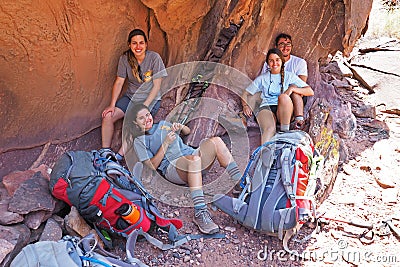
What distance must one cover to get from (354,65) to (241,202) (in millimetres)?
5522

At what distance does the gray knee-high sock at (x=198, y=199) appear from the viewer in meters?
3.13

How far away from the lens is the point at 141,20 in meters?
3.97

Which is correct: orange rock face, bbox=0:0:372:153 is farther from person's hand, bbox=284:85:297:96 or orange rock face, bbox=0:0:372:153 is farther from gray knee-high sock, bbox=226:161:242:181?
gray knee-high sock, bbox=226:161:242:181

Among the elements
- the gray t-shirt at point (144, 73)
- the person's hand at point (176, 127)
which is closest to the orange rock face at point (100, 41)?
the gray t-shirt at point (144, 73)

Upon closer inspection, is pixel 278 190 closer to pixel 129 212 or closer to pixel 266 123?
pixel 266 123

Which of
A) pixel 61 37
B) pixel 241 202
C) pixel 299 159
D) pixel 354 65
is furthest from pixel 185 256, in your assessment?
pixel 354 65

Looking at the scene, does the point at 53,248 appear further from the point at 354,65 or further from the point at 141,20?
the point at 354,65

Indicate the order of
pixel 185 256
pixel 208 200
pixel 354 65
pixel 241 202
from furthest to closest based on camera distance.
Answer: pixel 354 65, pixel 208 200, pixel 241 202, pixel 185 256

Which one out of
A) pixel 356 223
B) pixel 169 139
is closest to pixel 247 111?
pixel 169 139

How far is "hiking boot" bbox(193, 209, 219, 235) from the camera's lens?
9.96ft

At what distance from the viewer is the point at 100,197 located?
8.87 feet

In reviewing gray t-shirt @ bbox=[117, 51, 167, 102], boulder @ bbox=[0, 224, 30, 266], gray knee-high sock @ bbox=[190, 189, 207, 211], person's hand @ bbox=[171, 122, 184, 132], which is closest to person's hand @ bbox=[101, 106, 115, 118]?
gray t-shirt @ bbox=[117, 51, 167, 102]

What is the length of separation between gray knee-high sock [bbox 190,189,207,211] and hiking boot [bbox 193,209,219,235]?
0.04 m

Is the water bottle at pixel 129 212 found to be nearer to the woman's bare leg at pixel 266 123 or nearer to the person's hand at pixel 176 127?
the person's hand at pixel 176 127
